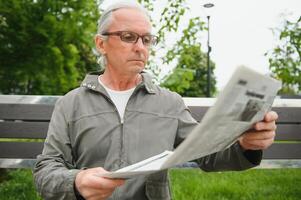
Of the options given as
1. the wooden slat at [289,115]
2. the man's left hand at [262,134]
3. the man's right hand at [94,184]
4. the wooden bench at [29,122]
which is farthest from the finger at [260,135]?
the wooden slat at [289,115]

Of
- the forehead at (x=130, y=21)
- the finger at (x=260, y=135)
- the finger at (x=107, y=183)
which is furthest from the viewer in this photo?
the forehead at (x=130, y=21)

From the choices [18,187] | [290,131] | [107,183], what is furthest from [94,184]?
[18,187]

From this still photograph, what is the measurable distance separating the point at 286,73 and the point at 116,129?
154 inches

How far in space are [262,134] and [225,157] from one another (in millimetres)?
320

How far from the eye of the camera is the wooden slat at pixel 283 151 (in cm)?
337

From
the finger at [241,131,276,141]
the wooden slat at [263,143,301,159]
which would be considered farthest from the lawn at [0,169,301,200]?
the finger at [241,131,276,141]

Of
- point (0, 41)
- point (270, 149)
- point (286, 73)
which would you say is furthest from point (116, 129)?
point (0, 41)

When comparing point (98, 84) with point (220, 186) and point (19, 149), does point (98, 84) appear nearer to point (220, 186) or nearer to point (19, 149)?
point (19, 149)

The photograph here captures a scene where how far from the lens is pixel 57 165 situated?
1735mm

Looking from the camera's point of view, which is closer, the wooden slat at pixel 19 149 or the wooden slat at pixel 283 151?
the wooden slat at pixel 19 149

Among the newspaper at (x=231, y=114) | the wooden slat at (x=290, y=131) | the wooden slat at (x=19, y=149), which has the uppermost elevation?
the newspaper at (x=231, y=114)

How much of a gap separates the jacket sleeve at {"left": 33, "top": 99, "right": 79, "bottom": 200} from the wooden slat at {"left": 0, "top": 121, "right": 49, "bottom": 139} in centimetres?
114

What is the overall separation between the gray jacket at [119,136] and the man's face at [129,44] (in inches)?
4.4

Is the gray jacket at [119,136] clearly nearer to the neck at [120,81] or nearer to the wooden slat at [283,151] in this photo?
the neck at [120,81]
